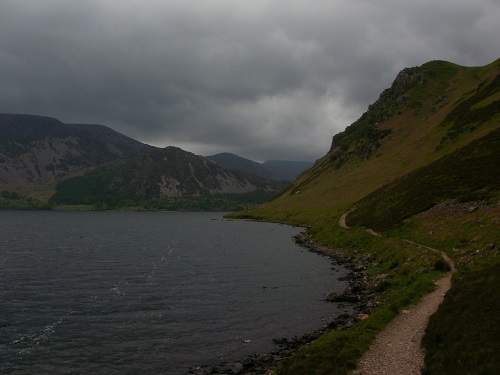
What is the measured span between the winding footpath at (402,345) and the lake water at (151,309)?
10783mm

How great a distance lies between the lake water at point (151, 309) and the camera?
33.4 meters

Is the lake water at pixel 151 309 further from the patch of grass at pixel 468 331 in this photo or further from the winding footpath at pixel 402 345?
the patch of grass at pixel 468 331

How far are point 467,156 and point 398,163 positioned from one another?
59645 mm

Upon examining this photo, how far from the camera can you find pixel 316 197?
17850cm

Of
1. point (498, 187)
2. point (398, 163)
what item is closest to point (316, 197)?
point (398, 163)

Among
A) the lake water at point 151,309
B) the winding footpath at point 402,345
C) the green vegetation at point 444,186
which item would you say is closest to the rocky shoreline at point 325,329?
the lake water at point 151,309

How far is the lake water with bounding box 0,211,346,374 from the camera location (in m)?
33.4

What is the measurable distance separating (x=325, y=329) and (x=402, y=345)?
1181 cm

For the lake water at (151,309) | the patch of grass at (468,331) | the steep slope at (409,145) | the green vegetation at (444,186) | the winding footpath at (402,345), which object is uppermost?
the steep slope at (409,145)

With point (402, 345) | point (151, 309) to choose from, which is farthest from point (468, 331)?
point (151, 309)

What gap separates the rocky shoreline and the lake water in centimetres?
145

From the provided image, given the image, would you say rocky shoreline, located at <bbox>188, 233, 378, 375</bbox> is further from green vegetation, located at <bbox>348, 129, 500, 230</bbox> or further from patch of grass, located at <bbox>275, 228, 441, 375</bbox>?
green vegetation, located at <bbox>348, 129, 500, 230</bbox>

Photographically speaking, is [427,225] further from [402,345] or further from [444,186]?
[402,345]

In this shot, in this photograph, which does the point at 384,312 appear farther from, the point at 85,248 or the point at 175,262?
the point at 85,248
